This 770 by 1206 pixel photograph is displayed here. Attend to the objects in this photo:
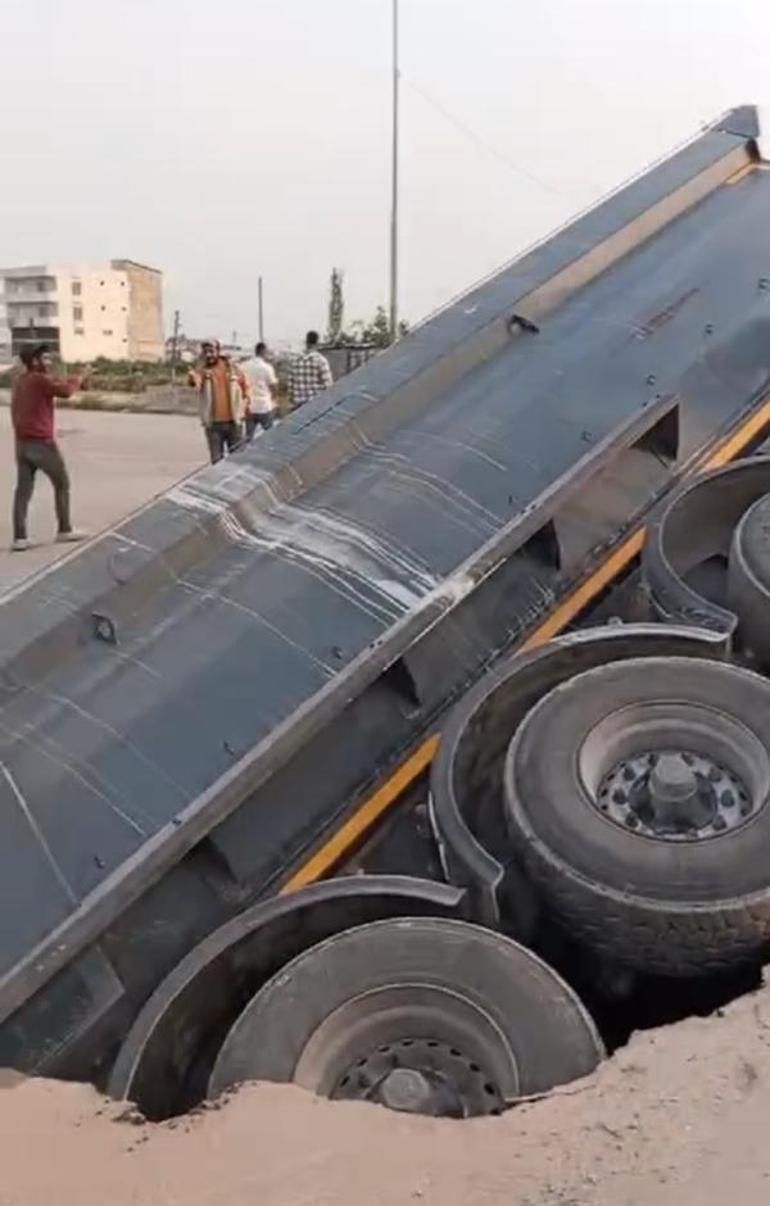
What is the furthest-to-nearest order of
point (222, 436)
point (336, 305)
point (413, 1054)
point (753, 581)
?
point (336, 305) → point (222, 436) → point (753, 581) → point (413, 1054)

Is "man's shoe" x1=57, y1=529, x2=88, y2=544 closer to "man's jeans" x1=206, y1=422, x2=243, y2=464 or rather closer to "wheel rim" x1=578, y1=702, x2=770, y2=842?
"man's jeans" x1=206, y1=422, x2=243, y2=464

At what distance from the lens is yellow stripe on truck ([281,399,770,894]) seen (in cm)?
336

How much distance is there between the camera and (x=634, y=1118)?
2182mm

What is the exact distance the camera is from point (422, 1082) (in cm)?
246

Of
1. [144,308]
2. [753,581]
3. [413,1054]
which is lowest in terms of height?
[144,308]

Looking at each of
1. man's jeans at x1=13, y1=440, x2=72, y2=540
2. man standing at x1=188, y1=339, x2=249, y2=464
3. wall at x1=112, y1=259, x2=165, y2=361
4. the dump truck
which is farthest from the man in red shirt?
wall at x1=112, y1=259, x2=165, y2=361

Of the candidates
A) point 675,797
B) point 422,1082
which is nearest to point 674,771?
point 675,797

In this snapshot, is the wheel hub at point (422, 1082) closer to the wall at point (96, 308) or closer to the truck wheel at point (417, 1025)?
the truck wheel at point (417, 1025)

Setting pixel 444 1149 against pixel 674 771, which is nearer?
pixel 444 1149

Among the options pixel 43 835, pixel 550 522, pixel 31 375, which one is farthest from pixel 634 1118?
pixel 31 375

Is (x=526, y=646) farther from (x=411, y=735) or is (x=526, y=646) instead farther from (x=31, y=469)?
(x=31, y=469)

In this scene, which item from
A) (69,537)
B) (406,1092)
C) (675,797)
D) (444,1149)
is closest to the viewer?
(444,1149)

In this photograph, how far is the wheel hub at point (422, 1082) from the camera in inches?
95.8

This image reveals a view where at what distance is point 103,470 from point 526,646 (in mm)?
10810
